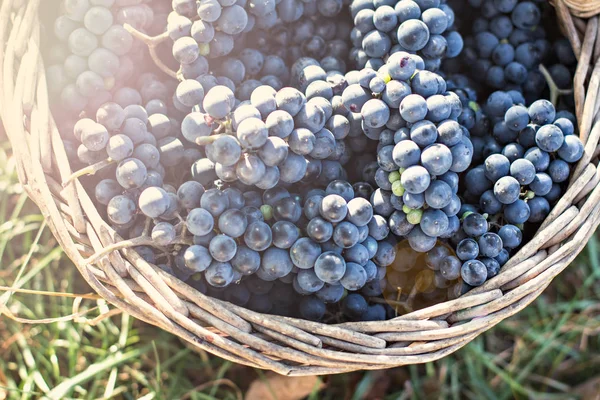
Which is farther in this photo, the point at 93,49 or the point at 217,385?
the point at 217,385

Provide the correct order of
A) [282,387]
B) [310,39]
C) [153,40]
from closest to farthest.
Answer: [153,40] < [310,39] < [282,387]

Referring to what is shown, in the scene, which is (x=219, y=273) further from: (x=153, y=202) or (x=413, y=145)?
(x=413, y=145)

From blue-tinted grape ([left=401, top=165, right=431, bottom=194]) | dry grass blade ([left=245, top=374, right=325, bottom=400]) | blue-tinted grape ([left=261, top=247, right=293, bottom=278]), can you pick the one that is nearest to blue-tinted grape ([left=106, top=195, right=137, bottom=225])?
blue-tinted grape ([left=261, top=247, right=293, bottom=278])

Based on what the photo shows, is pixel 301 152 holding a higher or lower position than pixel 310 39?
lower

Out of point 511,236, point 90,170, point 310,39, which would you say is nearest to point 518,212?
point 511,236

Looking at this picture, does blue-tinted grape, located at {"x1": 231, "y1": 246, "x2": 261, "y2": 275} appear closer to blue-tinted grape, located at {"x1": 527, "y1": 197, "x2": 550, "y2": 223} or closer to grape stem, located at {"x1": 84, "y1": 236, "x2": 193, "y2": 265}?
grape stem, located at {"x1": 84, "y1": 236, "x2": 193, "y2": 265}

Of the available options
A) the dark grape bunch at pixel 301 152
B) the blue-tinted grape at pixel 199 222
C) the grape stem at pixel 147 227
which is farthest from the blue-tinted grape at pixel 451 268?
the grape stem at pixel 147 227

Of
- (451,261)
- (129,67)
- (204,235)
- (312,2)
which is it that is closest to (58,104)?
(129,67)
